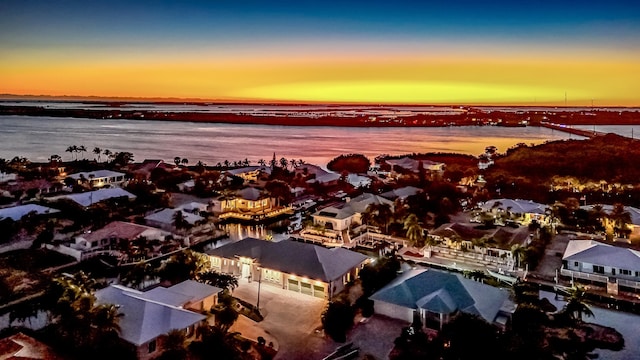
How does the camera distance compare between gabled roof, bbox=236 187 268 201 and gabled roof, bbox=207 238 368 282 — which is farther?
gabled roof, bbox=236 187 268 201

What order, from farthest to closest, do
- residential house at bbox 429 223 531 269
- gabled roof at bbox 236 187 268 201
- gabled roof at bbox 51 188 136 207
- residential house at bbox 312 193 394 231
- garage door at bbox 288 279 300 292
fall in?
gabled roof at bbox 236 187 268 201 → gabled roof at bbox 51 188 136 207 → residential house at bbox 312 193 394 231 → residential house at bbox 429 223 531 269 → garage door at bbox 288 279 300 292

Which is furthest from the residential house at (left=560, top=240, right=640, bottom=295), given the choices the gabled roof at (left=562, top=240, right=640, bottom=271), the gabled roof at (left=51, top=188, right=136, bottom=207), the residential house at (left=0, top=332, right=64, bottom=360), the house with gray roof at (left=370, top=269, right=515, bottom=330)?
the gabled roof at (left=51, top=188, right=136, bottom=207)

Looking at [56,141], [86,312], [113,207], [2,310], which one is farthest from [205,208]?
[56,141]

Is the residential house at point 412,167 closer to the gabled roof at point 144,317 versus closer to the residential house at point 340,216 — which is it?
the residential house at point 340,216

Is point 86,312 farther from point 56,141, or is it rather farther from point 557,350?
point 56,141

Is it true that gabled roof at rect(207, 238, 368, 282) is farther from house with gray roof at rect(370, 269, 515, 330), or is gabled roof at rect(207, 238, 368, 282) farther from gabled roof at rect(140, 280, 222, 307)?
gabled roof at rect(140, 280, 222, 307)

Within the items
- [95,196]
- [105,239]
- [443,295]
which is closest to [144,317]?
[443,295]
